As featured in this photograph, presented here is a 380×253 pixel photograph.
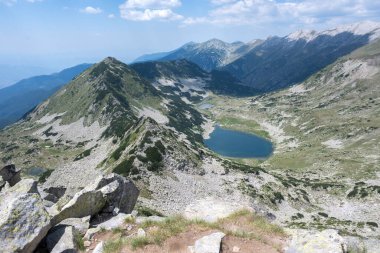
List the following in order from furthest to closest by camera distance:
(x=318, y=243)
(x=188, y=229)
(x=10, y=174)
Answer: (x=10, y=174)
(x=188, y=229)
(x=318, y=243)

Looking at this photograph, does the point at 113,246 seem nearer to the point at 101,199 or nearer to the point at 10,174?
the point at 101,199

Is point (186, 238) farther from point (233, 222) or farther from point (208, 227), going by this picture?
point (233, 222)

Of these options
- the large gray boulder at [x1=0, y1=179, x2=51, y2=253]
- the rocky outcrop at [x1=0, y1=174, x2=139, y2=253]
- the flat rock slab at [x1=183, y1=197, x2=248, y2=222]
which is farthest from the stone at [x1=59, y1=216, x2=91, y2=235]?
the flat rock slab at [x1=183, y1=197, x2=248, y2=222]

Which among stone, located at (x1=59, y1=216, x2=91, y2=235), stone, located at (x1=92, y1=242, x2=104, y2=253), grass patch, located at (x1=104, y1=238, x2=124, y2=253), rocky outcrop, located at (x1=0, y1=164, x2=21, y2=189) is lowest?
rocky outcrop, located at (x1=0, y1=164, x2=21, y2=189)

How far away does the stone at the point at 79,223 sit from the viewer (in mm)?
23536

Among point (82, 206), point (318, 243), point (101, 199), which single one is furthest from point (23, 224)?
point (318, 243)

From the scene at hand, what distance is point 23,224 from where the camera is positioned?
1903 cm

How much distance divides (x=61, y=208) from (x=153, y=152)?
8340cm

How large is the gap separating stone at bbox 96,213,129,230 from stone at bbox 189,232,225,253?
23.0ft

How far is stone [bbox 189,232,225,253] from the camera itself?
61.4ft

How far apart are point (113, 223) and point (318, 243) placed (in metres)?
13.7

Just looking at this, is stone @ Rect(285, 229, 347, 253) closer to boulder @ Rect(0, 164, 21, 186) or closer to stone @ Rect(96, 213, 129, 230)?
stone @ Rect(96, 213, 129, 230)

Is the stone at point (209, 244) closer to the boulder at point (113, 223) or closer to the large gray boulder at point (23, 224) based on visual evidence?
the boulder at point (113, 223)

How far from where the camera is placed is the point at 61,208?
25.3 metres
